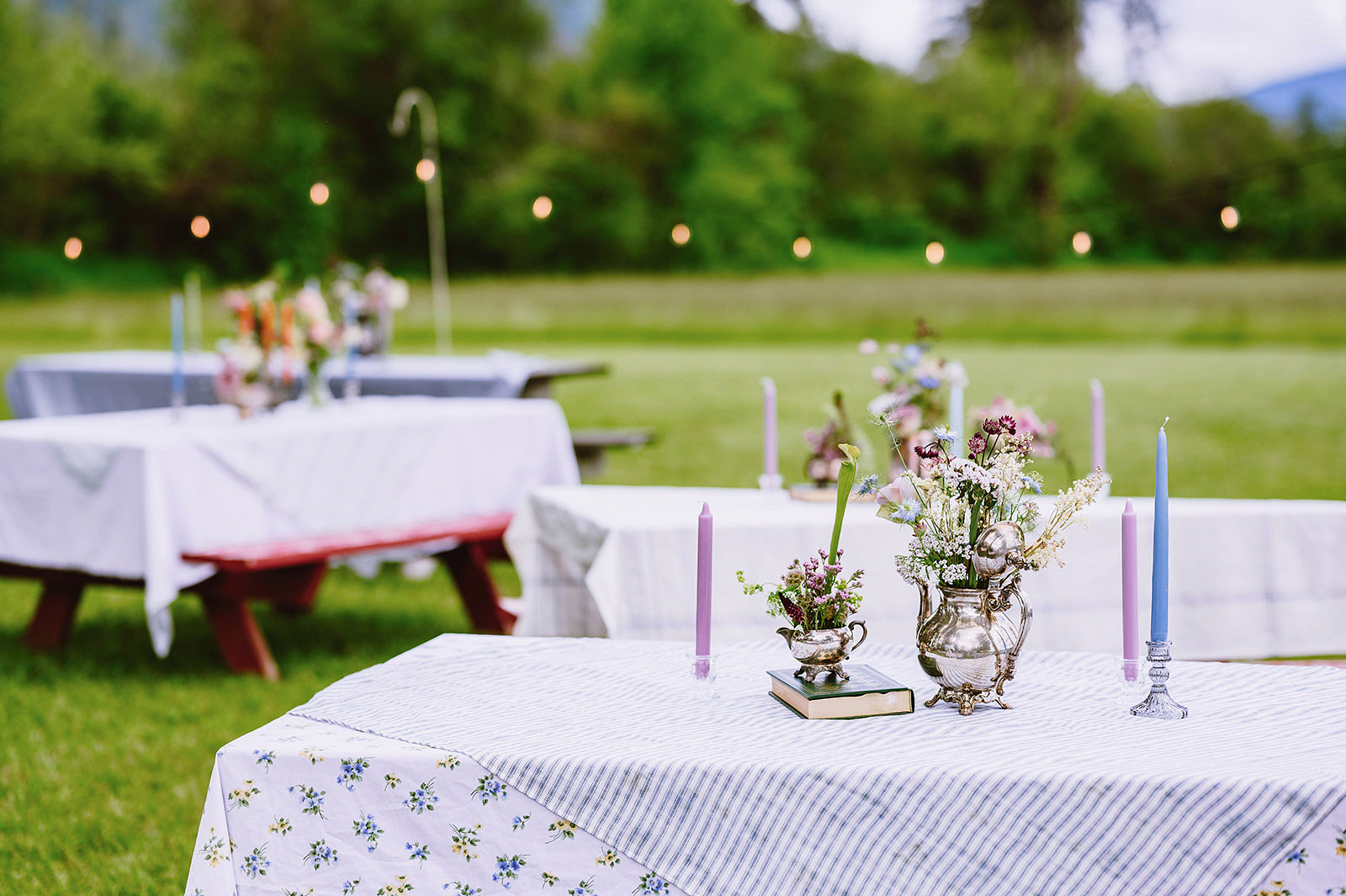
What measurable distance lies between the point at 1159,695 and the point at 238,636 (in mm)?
3528

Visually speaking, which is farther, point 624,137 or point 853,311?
point 624,137

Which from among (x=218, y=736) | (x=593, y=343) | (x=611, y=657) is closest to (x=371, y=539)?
(x=218, y=736)

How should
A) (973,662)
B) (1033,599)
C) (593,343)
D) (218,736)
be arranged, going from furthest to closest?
1. (593,343)
2. (218,736)
3. (1033,599)
4. (973,662)

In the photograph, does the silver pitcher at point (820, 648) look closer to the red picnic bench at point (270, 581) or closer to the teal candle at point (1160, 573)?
the teal candle at point (1160, 573)

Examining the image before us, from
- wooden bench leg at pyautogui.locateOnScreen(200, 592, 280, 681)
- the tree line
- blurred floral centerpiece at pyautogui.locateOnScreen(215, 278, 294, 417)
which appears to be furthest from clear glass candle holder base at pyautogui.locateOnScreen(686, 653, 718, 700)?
the tree line

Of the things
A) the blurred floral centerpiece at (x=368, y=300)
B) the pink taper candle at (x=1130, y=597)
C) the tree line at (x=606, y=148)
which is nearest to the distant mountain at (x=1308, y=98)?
the tree line at (x=606, y=148)

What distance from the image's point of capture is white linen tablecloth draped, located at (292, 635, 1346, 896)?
5.12 feet

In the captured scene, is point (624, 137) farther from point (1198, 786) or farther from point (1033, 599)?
point (1198, 786)

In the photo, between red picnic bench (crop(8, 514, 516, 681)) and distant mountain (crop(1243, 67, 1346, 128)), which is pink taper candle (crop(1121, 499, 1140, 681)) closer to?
red picnic bench (crop(8, 514, 516, 681))

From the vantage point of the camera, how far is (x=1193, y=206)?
911 inches

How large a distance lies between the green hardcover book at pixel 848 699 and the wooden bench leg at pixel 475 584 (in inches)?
136

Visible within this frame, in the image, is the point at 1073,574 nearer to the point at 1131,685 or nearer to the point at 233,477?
the point at 1131,685

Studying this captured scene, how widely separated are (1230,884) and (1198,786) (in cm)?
12

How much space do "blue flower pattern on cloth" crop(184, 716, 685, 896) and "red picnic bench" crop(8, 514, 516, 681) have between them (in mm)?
2582
